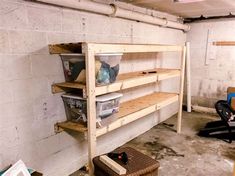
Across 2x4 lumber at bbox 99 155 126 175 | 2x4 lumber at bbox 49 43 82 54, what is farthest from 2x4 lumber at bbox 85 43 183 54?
2x4 lumber at bbox 99 155 126 175

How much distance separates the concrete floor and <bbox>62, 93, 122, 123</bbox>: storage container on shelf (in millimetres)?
735

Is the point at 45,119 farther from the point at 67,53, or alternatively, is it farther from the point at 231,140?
the point at 231,140

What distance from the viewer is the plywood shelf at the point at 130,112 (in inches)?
80.4

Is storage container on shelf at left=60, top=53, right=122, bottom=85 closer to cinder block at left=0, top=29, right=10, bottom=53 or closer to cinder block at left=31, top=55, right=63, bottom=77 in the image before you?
cinder block at left=31, top=55, right=63, bottom=77

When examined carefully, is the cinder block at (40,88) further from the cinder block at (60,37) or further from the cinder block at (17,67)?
the cinder block at (60,37)

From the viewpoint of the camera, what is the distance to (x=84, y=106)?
2.00 m

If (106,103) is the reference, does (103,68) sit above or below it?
above

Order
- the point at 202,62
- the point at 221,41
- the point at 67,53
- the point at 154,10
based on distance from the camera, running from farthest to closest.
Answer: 1. the point at 202,62
2. the point at 221,41
3. the point at 154,10
4. the point at 67,53

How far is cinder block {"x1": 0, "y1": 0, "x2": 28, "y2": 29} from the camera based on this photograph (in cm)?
167

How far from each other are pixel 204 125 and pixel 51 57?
305 cm

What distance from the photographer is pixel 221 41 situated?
4438mm

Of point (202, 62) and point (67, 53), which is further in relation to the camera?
point (202, 62)

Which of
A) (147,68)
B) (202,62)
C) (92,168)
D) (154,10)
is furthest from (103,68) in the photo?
(202,62)

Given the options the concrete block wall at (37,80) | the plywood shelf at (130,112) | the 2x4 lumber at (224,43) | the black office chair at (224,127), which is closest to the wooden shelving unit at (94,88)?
the plywood shelf at (130,112)
